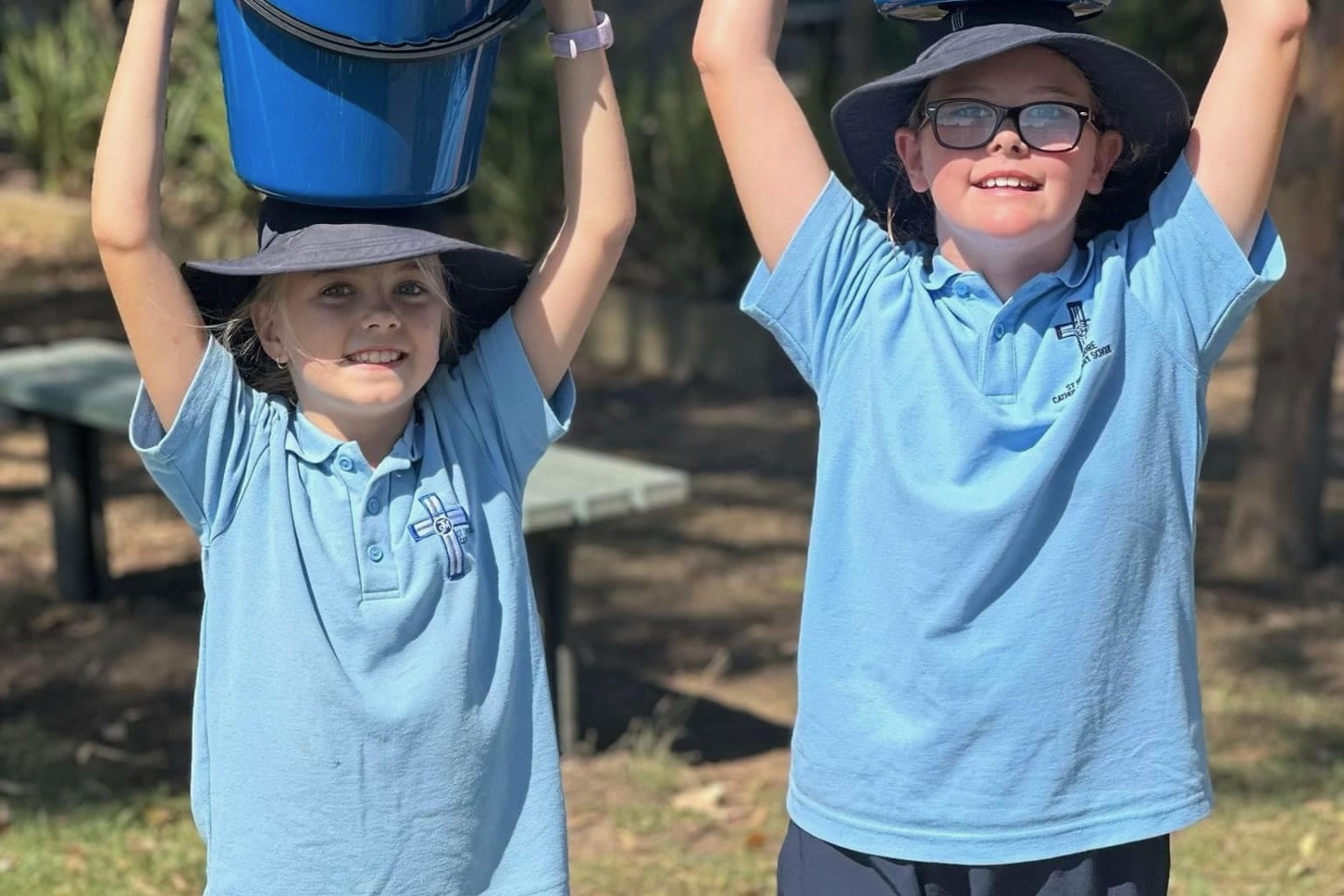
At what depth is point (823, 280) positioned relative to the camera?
2467mm

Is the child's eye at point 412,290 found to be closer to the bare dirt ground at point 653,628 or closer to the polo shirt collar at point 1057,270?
the polo shirt collar at point 1057,270

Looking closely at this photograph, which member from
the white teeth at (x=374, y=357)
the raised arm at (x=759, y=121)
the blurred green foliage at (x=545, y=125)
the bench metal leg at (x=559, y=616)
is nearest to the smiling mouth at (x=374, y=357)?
the white teeth at (x=374, y=357)

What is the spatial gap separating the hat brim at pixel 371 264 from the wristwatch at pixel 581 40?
0.93 feet

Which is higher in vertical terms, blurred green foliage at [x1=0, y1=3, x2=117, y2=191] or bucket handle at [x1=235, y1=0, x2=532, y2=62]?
bucket handle at [x1=235, y1=0, x2=532, y2=62]

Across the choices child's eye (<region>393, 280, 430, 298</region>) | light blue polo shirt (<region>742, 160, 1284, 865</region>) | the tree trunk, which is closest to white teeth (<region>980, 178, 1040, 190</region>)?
light blue polo shirt (<region>742, 160, 1284, 865</region>)

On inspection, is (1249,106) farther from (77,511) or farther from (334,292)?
(77,511)

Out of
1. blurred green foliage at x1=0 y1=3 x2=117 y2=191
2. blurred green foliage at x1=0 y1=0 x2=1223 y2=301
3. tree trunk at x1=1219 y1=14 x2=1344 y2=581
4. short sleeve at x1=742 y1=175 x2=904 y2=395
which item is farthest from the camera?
blurred green foliage at x1=0 y1=3 x2=117 y2=191

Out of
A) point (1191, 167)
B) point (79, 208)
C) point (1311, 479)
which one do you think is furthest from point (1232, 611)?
point (79, 208)

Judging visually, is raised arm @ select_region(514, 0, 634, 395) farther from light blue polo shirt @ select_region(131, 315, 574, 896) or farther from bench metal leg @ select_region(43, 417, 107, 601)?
bench metal leg @ select_region(43, 417, 107, 601)

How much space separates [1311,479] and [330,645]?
14.9ft

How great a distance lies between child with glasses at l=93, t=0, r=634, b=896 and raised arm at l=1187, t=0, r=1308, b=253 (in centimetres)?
79

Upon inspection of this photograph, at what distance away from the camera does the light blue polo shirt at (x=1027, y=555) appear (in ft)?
7.64

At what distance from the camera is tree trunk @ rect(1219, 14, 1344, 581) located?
582 cm

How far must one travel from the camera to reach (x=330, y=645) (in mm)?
2379
